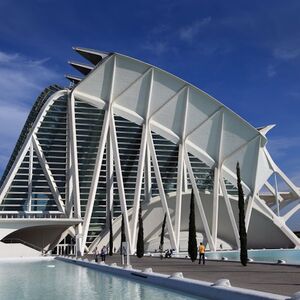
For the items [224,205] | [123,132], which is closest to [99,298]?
[123,132]

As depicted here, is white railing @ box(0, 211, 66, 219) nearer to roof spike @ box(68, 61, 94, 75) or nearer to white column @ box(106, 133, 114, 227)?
white column @ box(106, 133, 114, 227)

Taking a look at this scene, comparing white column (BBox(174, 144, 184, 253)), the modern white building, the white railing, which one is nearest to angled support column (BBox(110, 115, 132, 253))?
the modern white building

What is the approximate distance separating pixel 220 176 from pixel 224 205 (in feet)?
19.5

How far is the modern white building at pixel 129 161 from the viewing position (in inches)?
2074

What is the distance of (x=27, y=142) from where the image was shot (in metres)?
54.7

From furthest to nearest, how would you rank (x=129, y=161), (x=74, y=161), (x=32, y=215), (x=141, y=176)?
1. (x=129, y=161)
2. (x=32, y=215)
3. (x=74, y=161)
4. (x=141, y=176)

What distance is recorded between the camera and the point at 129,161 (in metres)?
59.7

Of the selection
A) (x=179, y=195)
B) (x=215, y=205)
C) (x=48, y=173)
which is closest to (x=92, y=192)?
(x=48, y=173)

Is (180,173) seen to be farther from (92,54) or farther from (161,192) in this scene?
(92,54)

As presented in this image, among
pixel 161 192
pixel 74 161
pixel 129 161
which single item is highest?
pixel 129 161

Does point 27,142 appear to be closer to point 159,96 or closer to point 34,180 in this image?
point 34,180

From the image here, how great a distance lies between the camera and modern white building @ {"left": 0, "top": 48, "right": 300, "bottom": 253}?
173 ft

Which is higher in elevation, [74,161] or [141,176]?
[74,161]

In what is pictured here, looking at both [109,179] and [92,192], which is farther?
[109,179]
